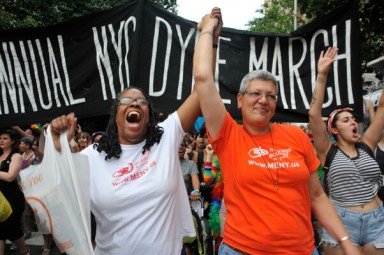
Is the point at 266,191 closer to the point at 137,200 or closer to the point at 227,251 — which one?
the point at 227,251

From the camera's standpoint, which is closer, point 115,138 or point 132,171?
point 132,171

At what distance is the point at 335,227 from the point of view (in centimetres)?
237

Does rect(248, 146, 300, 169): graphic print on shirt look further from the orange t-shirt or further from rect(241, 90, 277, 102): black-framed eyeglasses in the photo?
rect(241, 90, 277, 102): black-framed eyeglasses

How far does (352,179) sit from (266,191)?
1.57 meters

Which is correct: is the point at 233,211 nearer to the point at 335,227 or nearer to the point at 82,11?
the point at 335,227

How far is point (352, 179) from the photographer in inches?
136

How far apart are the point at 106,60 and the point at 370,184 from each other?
245 centimetres

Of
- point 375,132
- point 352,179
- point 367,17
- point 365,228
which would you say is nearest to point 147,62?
point 352,179

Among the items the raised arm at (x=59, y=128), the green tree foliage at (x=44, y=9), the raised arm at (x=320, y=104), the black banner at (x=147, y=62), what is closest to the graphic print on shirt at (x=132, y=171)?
the raised arm at (x=59, y=128)

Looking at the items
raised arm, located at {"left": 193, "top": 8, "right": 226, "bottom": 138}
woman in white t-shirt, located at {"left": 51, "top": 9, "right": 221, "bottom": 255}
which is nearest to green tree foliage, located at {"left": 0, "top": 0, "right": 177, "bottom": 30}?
woman in white t-shirt, located at {"left": 51, "top": 9, "right": 221, "bottom": 255}

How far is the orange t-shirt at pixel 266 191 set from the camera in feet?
7.04

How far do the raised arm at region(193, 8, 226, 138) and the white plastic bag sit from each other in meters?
0.73

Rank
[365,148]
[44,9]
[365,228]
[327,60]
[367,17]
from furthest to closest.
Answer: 1. [367,17]
2. [44,9]
3. [365,148]
4. [365,228]
5. [327,60]

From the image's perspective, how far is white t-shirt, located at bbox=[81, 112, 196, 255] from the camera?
2174 mm
